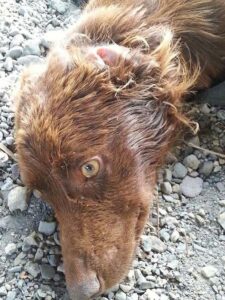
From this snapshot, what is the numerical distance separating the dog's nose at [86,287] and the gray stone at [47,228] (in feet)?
1.51

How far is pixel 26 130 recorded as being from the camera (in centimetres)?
316

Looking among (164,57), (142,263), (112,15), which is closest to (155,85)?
(164,57)

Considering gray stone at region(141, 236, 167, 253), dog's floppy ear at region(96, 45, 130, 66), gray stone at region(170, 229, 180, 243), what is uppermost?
dog's floppy ear at region(96, 45, 130, 66)

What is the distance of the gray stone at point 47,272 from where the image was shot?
3354mm

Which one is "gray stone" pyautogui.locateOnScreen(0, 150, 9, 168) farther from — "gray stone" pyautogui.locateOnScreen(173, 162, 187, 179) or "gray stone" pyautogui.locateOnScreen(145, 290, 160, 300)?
"gray stone" pyautogui.locateOnScreen(145, 290, 160, 300)

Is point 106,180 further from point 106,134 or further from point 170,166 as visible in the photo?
point 170,166

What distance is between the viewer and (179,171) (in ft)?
12.0

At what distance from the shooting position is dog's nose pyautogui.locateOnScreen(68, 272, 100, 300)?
305 cm

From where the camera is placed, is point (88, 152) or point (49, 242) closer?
point (88, 152)

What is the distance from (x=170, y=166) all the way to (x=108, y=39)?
68cm

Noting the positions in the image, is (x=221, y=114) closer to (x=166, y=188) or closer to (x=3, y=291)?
(x=166, y=188)

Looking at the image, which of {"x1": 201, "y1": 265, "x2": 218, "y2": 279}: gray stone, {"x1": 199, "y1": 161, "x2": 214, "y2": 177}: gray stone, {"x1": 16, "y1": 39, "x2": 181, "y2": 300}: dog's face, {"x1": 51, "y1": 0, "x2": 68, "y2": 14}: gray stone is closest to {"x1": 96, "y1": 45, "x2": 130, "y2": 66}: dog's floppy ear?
{"x1": 16, "y1": 39, "x2": 181, "y2": 300}: dog's face

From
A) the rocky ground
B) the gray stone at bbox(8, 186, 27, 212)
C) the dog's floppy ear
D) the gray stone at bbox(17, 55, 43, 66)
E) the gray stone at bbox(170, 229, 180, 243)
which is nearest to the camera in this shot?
the dog's floppy ear

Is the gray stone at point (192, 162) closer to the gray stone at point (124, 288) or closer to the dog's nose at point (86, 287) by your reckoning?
the gray stone at point (124, 288)
